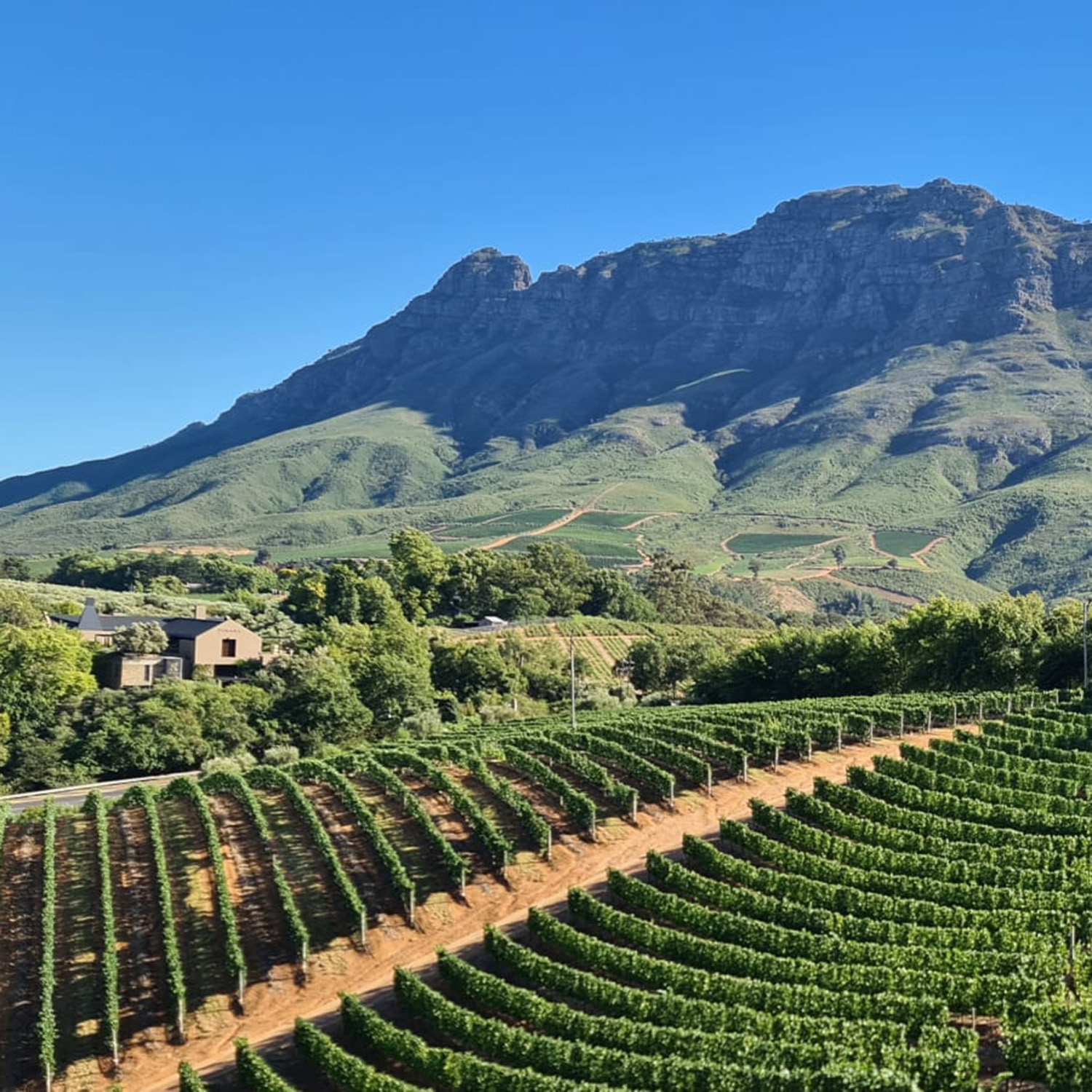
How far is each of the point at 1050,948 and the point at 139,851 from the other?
1200 inches

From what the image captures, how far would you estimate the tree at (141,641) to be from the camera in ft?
239

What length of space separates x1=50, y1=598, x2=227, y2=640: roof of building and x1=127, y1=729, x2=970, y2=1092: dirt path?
47.6 meters

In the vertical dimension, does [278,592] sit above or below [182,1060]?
above

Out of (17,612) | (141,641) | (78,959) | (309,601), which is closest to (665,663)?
(309,601)

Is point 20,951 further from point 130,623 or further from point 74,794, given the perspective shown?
point 130,623

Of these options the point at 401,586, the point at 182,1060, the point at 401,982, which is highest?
the point at 401,586

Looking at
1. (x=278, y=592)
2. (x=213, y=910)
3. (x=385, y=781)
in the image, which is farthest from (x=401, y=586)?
(x=213, y=910)

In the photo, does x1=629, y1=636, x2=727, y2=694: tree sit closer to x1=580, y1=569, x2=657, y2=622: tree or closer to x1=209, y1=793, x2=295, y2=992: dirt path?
x1=580, y1=569, x2=657, y2=622: tree

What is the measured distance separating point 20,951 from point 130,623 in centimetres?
5237

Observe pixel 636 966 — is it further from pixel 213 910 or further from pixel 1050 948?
pixel 213 910

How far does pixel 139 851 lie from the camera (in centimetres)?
3959

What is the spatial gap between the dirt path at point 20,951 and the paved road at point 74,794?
752 centimetres

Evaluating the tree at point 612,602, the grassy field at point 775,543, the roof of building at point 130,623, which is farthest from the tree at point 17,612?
the grassy field at point 775,543

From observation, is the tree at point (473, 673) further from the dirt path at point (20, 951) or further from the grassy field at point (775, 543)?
the grassy field at point (775, 543)
